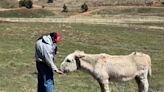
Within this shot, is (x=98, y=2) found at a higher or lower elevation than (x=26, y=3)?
lower

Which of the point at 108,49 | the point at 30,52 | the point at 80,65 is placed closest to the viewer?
the point at 80,65

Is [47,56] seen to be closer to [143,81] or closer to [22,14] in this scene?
[143,81]

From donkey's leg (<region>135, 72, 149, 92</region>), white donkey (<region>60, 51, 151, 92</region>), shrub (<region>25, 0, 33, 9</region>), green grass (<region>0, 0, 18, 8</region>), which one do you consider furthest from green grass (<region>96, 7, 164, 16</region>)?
white donkey (<region>60, 51, 151, 92</region>)

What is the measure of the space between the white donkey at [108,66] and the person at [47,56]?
19.8 inches

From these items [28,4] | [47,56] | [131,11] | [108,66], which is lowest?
[131,11]

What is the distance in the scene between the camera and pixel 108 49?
96.2 ft

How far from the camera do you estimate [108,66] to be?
40.6 ft

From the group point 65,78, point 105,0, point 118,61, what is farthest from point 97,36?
point 105,0

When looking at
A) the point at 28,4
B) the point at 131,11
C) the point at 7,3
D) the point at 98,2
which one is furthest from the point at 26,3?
the point at 98,2

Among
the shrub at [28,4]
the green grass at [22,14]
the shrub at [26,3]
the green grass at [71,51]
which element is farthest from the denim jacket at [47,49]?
the shrub at [28,4]

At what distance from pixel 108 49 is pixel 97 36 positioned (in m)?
7.60

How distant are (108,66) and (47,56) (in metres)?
2.22

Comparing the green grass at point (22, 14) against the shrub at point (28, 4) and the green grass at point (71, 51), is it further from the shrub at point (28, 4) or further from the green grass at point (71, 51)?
the green grass at point (71, 51)

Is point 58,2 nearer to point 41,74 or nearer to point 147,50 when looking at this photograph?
point 147,50
